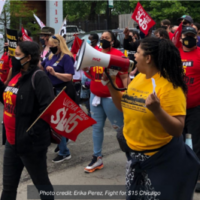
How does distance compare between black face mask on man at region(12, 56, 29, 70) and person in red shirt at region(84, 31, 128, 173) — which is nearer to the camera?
black face mask on man at region(12, 56, 29, 70)

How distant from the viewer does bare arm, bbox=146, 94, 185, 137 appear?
A: 2.11m

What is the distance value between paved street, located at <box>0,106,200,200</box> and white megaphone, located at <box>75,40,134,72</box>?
6.86 feet

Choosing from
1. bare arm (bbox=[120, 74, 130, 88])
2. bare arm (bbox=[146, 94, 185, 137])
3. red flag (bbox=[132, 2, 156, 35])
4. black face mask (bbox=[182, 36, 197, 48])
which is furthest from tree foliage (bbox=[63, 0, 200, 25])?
bare arm (bbox=[146, 94, 185, 137])

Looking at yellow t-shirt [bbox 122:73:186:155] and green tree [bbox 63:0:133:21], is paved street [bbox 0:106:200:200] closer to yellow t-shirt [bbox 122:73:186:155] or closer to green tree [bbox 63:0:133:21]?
yellow t-shirt [bbox 122:73:186:155]

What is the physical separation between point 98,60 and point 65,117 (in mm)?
851

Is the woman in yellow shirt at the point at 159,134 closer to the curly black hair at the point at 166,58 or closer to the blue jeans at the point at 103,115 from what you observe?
the curly black hair at the point at 166,58

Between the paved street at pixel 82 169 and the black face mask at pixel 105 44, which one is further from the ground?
the black face mask at pixel 105 44

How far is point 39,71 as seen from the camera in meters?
3.13

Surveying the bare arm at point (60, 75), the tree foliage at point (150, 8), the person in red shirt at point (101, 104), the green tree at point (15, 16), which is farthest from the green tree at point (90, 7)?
the person in red shirt at point (101, 104)

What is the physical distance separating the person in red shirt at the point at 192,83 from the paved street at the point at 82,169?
76 centimetres

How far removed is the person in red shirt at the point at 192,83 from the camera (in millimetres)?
3957

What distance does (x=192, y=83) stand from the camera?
396cm

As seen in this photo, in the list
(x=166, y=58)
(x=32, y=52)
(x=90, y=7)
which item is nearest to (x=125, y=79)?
(x=32, y=52)

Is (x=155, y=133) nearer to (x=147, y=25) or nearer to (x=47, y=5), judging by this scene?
(x=147, y=25)
